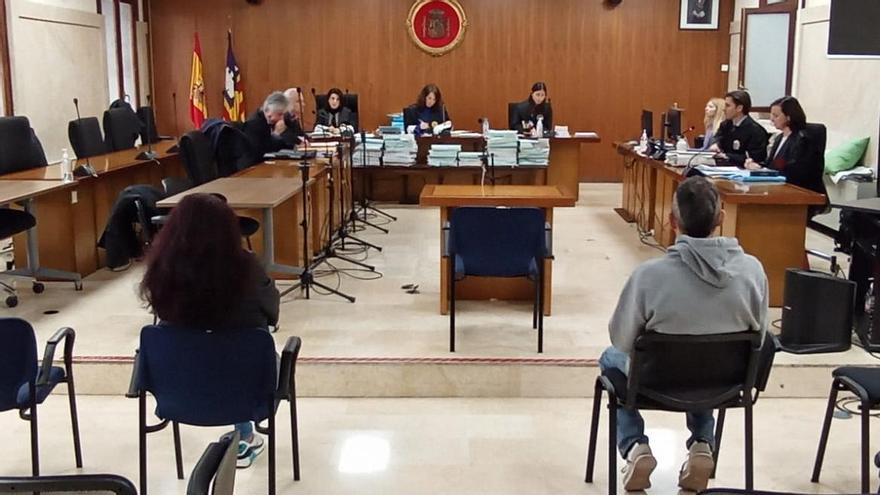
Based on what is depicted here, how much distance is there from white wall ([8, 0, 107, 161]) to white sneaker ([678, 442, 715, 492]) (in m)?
7.12

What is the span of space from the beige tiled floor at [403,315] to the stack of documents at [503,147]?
1854 millimetres

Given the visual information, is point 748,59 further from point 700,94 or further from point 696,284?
point 696,284

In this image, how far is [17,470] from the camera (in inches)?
128

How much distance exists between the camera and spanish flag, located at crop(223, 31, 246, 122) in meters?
10.6

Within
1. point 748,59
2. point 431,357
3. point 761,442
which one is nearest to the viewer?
point 761,442

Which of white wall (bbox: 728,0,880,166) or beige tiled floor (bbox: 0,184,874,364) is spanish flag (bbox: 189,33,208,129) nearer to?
beige tiled floor (bbox: 0,184,874,364)

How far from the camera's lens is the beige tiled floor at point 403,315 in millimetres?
4219

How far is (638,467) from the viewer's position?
2910 mm

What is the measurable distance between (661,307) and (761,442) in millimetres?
1278

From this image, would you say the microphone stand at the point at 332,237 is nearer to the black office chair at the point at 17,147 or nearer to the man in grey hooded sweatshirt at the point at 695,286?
the black office chair at the point at 17,147

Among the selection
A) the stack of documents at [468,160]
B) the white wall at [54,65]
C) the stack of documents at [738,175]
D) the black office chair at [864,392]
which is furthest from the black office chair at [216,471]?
the white wall at [54,65]

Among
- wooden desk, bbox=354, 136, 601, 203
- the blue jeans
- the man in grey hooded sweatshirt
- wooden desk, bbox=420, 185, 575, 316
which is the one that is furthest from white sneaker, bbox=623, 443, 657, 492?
wooden desk, bbox=354, 136, 601, 203

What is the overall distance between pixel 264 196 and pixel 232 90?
21.0 ft

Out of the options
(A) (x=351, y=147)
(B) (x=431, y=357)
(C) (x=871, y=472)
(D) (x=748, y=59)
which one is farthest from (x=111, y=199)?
(D) (x=748, y=59)
